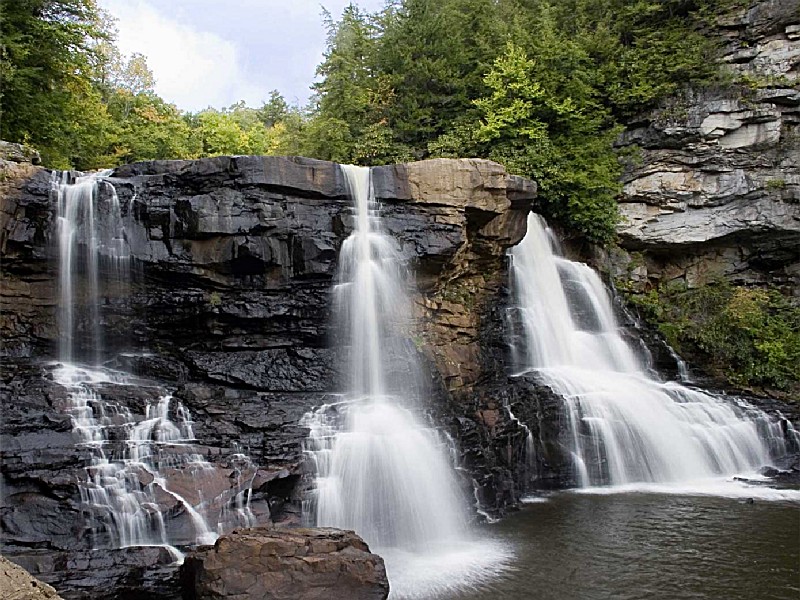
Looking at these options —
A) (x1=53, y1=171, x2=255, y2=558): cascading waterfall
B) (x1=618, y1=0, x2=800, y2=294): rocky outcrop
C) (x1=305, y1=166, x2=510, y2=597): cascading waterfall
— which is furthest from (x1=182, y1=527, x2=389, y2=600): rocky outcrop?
(x1=618, y1=0, x2=800, y2=294): rocky outcrop

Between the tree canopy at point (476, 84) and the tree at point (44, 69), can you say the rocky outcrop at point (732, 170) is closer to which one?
the tree canopy at point (476, 84)

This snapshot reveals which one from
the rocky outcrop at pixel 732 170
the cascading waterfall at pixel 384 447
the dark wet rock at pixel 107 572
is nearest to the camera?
the dark wet rock at pixel 107 572

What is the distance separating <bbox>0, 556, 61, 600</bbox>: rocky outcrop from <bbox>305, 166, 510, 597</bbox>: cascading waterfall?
4.38 m

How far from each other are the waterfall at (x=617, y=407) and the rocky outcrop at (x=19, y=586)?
33.7 feet

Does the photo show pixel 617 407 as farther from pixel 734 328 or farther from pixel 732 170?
pixel 732 170

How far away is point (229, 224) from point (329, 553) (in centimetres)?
708

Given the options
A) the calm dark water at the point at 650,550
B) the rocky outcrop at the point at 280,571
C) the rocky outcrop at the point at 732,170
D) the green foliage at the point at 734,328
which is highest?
the rocky outcrop at the point at 732,170

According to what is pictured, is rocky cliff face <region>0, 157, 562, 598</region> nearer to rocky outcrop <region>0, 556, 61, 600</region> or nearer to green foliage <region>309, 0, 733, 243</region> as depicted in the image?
green foliage <region>309, 0, 733, 243</region>

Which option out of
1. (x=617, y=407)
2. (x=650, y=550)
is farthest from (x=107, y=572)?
(x=617, y=407)

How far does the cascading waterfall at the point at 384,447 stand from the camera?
28.8 ft

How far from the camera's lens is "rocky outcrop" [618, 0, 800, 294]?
17625mm

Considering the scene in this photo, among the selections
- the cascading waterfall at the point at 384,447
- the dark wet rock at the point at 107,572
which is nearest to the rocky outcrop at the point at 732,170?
the cascading waterfall at the point at 384,447

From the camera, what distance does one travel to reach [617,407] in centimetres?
1308

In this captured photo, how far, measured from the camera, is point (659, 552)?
8297 millimetres
